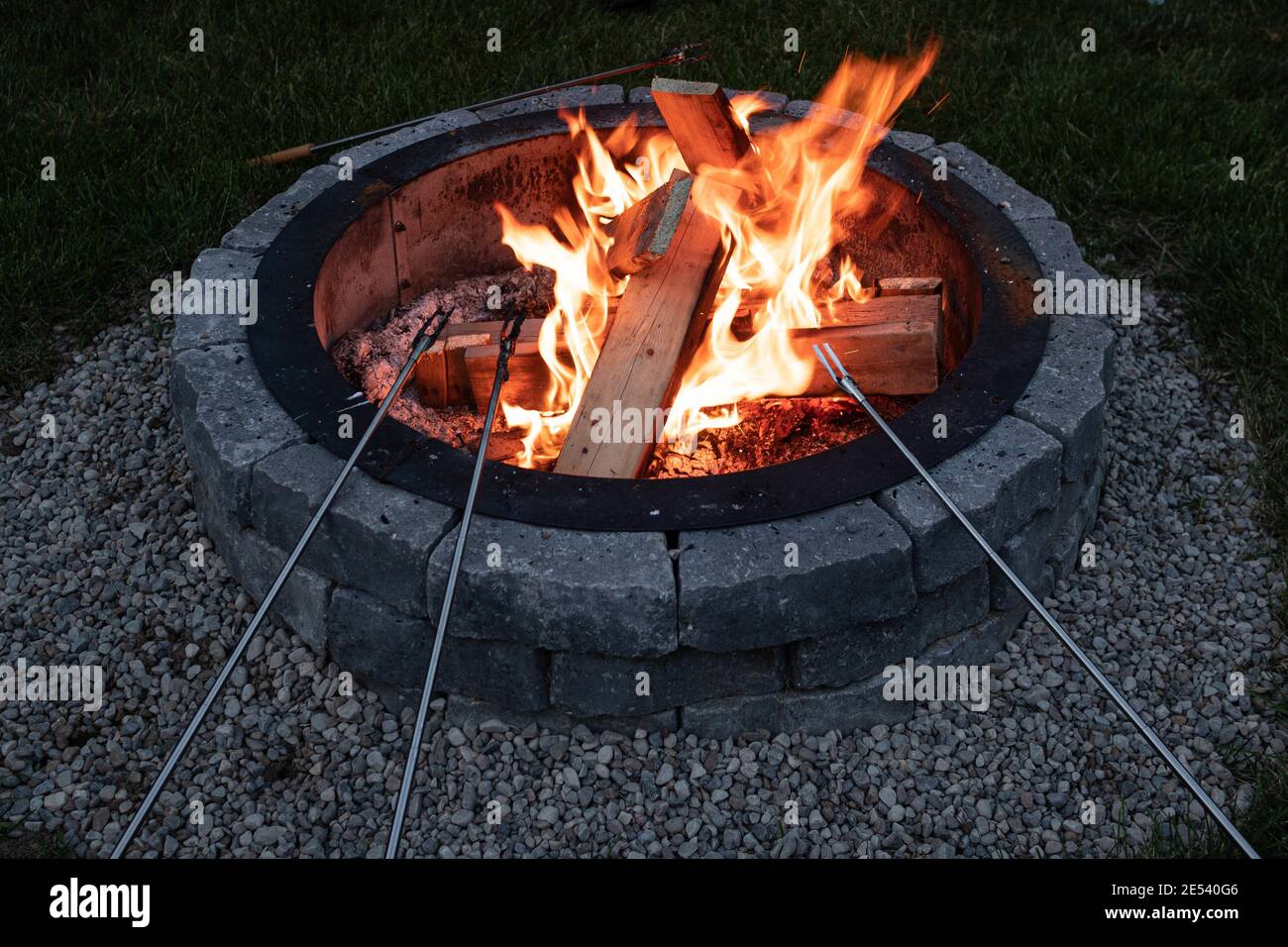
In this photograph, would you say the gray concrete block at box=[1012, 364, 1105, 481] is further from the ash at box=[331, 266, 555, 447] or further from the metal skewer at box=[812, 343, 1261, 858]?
the ash at box=[331, 266, 555, 447]

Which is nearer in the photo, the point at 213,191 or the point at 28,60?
the point at 213,191

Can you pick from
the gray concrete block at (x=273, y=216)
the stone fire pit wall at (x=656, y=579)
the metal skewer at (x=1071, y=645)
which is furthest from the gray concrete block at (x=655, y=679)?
the gray concrete block at (x=273, y=216)

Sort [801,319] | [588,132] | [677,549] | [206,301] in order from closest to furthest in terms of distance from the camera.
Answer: [677,549]
[206,301]
[801,319]
[588,132]

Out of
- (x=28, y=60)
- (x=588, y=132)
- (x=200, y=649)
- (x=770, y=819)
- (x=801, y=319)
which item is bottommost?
(x=770, y=819)

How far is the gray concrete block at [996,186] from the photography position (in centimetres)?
380

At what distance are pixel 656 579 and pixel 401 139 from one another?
2234 mm

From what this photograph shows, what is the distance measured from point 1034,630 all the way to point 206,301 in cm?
242

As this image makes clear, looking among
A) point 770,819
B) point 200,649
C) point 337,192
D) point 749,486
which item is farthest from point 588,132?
point 770,819

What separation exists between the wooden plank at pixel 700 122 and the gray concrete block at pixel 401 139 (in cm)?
94

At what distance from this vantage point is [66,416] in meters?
3.86

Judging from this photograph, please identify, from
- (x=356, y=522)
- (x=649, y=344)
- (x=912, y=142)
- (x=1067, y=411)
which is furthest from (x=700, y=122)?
(x=356, y=522)

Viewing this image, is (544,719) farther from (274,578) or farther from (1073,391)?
(1073,391)

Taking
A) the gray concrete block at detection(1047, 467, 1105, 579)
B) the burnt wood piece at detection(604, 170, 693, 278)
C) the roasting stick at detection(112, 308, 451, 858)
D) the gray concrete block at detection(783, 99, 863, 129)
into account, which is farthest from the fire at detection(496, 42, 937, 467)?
the gray concrete block at detection(1047, 467, 1105, 579)

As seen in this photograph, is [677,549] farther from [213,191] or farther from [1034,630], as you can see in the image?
[213,191]
